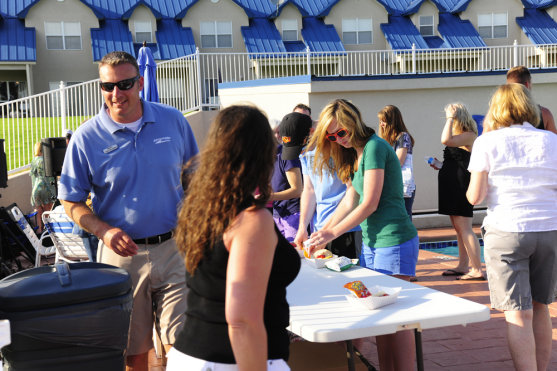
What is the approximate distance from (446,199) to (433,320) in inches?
174

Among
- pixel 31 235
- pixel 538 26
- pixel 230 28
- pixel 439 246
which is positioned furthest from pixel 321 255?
pixel 538 26

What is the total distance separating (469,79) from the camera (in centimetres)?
1253

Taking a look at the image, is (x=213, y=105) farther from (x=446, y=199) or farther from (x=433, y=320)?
(x=433, y=320)

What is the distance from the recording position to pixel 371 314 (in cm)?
278

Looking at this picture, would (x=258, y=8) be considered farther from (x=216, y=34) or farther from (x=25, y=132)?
(x=25, y=132)

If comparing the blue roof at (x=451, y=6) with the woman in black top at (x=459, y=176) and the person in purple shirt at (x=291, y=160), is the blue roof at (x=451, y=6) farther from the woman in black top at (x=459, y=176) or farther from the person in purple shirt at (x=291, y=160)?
the person in purple shirt at (x=291, y=160)

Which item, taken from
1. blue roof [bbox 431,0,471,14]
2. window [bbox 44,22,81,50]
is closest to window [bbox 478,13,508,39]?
blue roof [bbox 431,0,471,14]

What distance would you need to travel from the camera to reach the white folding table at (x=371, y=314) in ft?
8.51

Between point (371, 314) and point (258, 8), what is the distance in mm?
32041

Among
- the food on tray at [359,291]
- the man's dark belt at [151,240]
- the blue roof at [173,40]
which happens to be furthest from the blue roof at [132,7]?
the food on tray at [359,291]

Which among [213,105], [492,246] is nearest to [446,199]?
[492,246]

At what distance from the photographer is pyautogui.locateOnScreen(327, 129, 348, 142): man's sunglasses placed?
3.65 metres

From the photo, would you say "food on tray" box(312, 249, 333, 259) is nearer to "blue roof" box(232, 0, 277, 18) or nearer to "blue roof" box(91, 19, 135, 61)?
"blue roof" box(91, 19, 135, 61)

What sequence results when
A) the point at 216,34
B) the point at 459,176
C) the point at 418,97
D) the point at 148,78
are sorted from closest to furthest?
the point at 459,176, the point at 148,78, the point at 418,97, the point at 216,34
